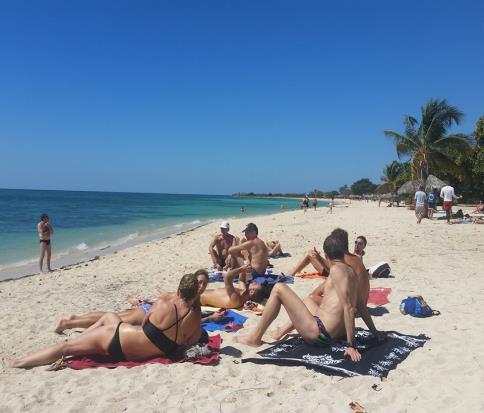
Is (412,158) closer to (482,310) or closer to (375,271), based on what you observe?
(375,271)

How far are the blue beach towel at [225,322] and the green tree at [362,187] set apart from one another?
97.5 meters

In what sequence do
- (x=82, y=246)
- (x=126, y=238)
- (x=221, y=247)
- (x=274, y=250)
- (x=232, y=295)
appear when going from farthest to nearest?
(x=126, y=238) < (x=82, y=246) < (x=274, y=250) < (x=221, y=247) < (x=232, y=295)

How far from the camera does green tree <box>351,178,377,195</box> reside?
99.7 meters

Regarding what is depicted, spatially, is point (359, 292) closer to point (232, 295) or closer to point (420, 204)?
point (232, 295)

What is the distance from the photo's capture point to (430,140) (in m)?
24.1

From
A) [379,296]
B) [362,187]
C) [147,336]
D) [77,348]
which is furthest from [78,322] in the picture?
[362,187]

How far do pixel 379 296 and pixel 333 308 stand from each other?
2.63 metres

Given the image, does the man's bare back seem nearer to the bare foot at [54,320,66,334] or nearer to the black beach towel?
the black beach towel

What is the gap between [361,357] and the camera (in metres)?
3.77

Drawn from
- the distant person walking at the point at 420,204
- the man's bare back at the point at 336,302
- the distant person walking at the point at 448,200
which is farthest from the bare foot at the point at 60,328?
the distant person walking at the point at 448,200

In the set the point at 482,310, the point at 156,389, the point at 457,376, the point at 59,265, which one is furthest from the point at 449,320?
the point at 59,265

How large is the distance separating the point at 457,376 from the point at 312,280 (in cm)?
419

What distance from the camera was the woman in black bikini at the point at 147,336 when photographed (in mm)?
3930

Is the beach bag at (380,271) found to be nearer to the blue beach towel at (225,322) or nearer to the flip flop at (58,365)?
the blue beach towel at (225,322)
